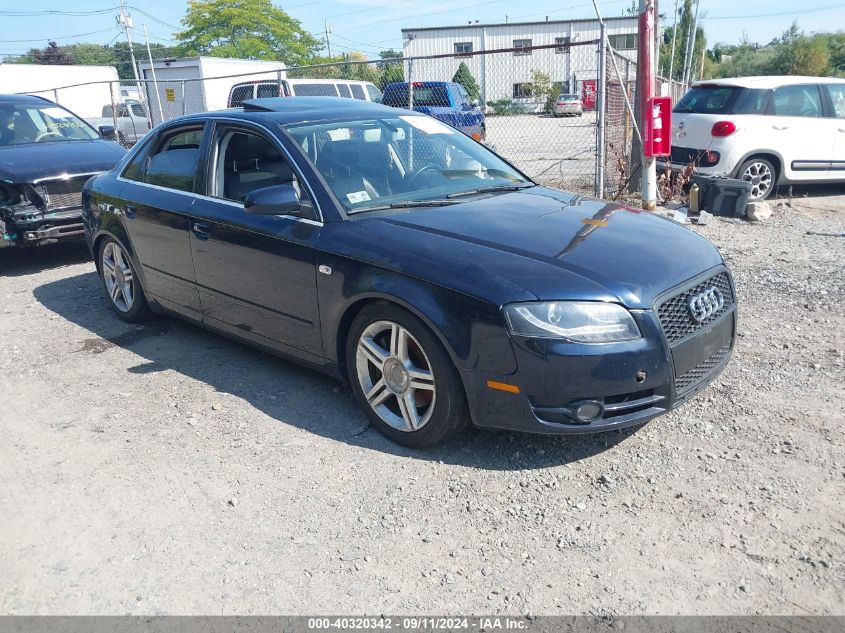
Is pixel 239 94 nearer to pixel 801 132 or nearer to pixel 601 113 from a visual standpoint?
pixel 601 113

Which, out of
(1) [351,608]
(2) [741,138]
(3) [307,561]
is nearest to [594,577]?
(1) [351,608]

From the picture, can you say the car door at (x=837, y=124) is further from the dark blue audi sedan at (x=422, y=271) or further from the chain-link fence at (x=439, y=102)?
the dark blue audi sedan at (x=422, y=271)

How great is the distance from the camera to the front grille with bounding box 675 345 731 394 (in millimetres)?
3318

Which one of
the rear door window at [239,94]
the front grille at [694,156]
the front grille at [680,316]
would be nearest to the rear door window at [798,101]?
the front grille at [694,156]

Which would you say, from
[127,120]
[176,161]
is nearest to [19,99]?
[176,161]

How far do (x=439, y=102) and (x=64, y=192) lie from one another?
11.5 meters

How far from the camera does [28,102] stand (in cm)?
926

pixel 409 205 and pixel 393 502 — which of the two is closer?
pixel 393 502

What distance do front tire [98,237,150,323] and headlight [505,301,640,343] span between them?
3.56 m

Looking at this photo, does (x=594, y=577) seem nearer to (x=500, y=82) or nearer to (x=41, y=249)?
(x=41, y=249)

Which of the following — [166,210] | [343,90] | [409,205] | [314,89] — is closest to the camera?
[409,205]

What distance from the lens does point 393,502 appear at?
324 cm

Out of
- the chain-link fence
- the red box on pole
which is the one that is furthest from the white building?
the red box on pole

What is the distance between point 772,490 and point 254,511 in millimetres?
2326
